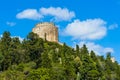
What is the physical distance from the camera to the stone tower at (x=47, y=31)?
618 feet

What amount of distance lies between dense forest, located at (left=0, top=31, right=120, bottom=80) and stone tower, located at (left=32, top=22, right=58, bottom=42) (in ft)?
64.3

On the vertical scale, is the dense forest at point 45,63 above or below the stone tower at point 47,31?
below

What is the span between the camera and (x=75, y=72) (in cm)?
13675

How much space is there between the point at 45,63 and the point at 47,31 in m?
60.3

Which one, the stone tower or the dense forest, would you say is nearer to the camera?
the dense forest

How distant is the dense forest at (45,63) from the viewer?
128 m

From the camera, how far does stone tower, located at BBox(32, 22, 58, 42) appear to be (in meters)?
188

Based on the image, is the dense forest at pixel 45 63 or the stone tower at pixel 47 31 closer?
the dense forest at pixel 45 63

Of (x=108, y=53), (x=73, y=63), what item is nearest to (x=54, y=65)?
(x=73, y=63)

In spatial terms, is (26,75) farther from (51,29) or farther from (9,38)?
(51,29)

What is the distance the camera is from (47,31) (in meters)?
190

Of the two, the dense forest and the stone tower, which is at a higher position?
the stone tower

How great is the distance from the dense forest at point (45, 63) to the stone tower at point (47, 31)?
1959cm

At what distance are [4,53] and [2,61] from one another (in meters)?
3.44
